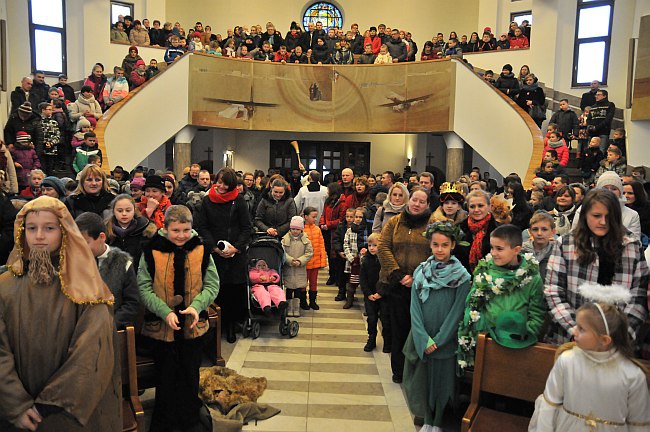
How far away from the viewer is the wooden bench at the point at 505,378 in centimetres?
360

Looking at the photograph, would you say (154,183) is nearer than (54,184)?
No

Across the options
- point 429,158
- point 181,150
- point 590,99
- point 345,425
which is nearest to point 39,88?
point 181,150

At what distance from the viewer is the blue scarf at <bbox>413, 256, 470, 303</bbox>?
4.18m

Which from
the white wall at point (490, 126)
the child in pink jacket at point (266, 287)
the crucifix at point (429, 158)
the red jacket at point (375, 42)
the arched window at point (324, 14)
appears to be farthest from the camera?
the arched window at point (324, 14)

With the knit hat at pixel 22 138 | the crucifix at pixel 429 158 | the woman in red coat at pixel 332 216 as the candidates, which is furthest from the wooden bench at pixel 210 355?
the crucifix at pixel 429 158

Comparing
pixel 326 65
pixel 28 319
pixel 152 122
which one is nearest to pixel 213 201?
pixel 28 319

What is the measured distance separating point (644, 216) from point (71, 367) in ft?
18.2

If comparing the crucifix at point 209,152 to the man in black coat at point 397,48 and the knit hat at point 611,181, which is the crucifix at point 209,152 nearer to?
the man in black coat at point 397,48

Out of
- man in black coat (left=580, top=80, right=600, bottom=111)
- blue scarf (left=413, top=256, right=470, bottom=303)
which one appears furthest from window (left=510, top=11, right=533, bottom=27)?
blue scarf (left=413, top=256, right=470, bottom=303)

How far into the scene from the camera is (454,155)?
53.6ft

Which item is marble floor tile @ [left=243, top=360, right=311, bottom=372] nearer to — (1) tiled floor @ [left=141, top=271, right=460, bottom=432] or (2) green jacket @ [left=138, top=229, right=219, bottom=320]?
(1) tiled floor @ [left=141, top=271, right=460, bottom=432]

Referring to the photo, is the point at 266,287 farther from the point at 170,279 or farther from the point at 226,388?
the point at 170,279

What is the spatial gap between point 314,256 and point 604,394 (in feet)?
17.4

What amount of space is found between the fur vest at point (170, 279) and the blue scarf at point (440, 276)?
1715mm
